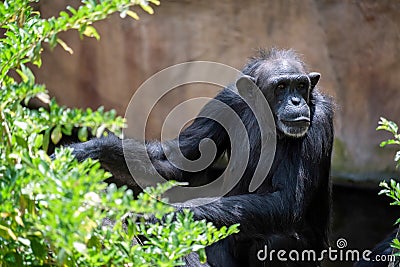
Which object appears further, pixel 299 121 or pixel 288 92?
pixel 288 92

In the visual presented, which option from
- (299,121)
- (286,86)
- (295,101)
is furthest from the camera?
(286,86)

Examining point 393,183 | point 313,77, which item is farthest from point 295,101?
point 393,183

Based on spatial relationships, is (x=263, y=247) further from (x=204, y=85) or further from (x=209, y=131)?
(x=204, y=85)

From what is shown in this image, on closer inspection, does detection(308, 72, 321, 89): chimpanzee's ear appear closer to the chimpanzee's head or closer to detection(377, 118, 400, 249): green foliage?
the chimpanzee's head

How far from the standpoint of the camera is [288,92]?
16.4ft

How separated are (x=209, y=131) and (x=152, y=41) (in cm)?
340

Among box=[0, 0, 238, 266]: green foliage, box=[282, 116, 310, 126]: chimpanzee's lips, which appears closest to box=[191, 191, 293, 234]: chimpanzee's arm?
box=[282, 116, 310, 126]: chimpanzee's lips

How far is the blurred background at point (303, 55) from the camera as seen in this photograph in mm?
8109

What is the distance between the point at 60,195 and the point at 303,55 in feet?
21.0

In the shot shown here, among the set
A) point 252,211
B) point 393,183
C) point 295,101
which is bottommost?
point 252,211

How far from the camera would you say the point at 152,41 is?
8430 mm

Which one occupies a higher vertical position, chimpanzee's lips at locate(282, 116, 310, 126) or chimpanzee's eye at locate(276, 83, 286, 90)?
chimpanzee's eye at locate(276, 83, 286, 90)

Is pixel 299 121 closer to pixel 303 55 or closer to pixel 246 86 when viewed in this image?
pixel 246 86

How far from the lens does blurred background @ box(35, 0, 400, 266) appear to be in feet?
26.6
